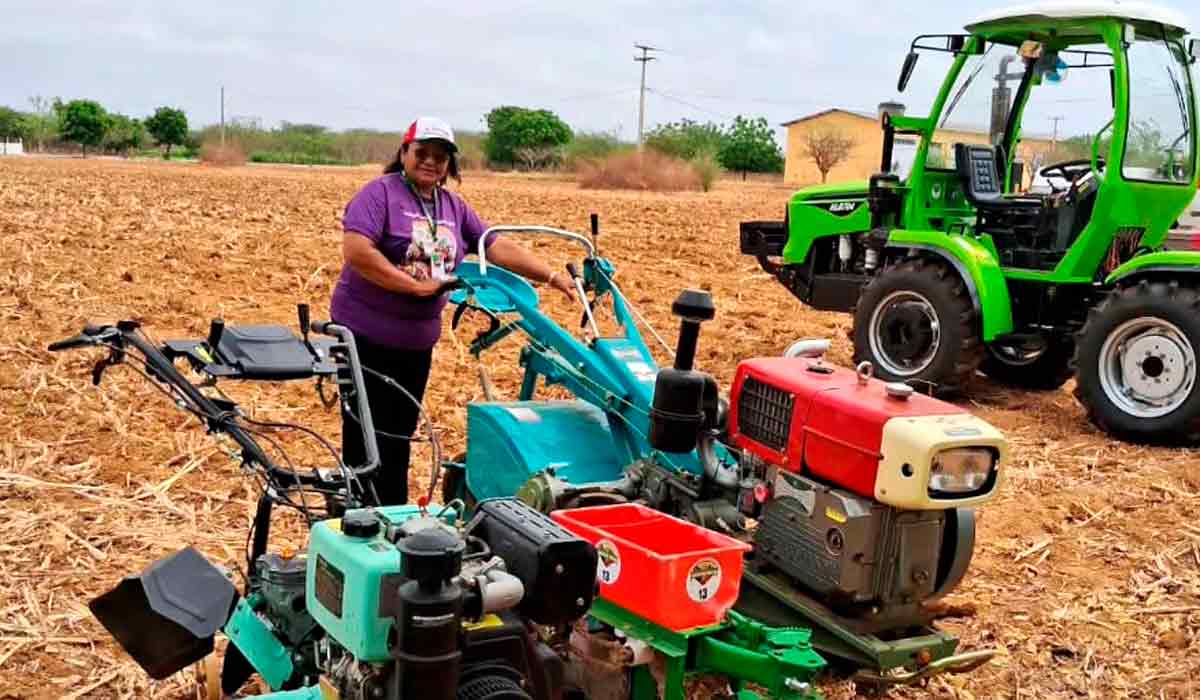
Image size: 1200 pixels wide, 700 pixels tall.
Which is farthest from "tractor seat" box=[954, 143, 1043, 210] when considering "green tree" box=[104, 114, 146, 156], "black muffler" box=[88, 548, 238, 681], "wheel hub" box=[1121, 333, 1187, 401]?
"green tree" box=[104, 114, 146, 156]

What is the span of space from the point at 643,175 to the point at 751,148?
30.5 metres

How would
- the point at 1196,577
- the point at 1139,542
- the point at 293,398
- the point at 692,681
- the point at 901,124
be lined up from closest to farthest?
the point at 692,681 < the point at 1196,577 < the point at 1139,542 < the point at 293,398 < the point at 901,124

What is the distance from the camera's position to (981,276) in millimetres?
7445

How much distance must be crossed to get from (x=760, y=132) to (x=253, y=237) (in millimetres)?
54774

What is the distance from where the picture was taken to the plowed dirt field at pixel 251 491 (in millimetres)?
4172

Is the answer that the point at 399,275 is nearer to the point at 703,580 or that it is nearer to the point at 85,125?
the point at 703,580

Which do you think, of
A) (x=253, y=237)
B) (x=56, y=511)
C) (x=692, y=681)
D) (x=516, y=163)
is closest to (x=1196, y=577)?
(x=692, y=681)

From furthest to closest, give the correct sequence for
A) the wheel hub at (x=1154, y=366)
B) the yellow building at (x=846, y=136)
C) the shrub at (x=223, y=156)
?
the shrub at (x=223, y=156)
the yellow building at (x=846, y=136)
the wheel hub at (x=1154, y=366)

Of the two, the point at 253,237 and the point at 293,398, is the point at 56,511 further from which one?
the point at 253,237

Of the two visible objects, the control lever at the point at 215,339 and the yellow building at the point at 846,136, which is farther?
the yellow building at the point at 846,136

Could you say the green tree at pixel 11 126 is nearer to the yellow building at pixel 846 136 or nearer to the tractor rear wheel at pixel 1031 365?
the yellow building at pixel 846 136

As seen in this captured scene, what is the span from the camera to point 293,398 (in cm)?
756

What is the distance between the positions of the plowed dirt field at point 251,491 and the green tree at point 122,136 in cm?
7076

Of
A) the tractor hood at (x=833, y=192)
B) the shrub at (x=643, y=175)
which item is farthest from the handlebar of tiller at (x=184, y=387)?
the shrub at (x=643, y=175)
